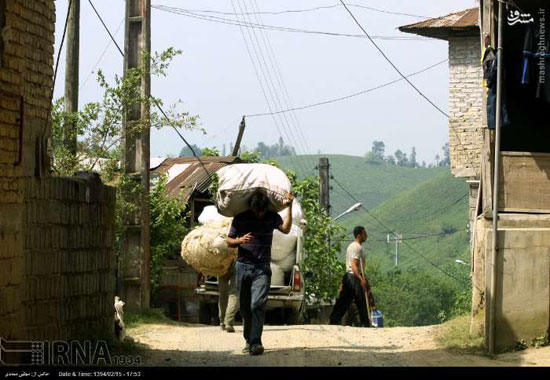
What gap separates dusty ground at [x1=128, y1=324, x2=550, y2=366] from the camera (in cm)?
1165

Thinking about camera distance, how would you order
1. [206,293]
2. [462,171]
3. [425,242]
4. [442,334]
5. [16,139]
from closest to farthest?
[16,139] → [442,334] → [206,293] → [462,171] → [425,242]

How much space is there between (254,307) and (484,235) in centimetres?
319

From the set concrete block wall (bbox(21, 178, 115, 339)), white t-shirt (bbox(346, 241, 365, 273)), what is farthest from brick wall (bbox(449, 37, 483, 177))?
concrete block wall (bbox(21, 178, 115, 339))

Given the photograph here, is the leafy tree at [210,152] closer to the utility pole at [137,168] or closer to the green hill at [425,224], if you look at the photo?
the utility pole at [137,168]

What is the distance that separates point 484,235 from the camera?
1338 cm

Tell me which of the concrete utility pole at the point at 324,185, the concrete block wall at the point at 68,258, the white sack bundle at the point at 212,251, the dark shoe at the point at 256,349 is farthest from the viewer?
the concrete utility pole at the point at 324,185

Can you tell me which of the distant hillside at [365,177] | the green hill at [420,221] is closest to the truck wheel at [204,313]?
the green hill at [420,221]

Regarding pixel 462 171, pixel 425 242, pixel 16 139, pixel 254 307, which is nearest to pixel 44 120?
pixel 16 139

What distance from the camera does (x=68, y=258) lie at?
451 inches

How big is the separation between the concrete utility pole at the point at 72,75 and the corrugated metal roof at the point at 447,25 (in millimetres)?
Answer: 11676

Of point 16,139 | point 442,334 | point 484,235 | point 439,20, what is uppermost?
point 439,20

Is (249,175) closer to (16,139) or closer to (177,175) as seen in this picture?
(16,139)

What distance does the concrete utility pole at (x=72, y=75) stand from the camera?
1898 cm

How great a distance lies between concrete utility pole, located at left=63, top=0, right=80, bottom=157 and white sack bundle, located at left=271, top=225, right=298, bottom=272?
4.06m
